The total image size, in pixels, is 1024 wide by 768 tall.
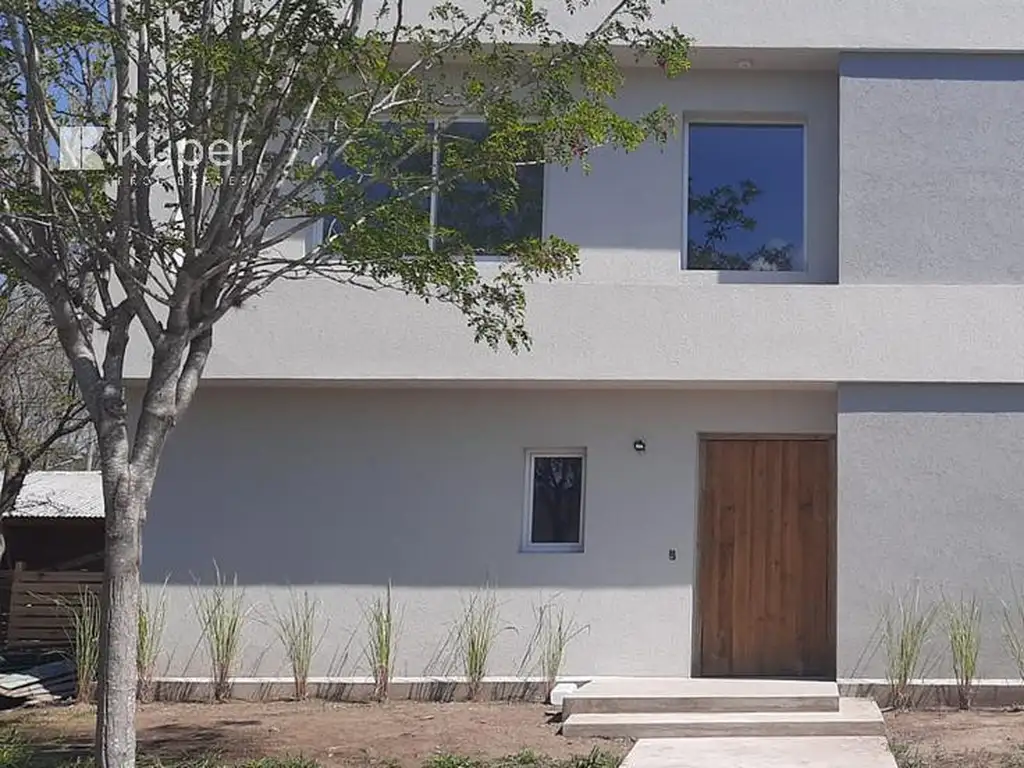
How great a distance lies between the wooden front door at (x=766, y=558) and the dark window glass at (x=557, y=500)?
4.00ft

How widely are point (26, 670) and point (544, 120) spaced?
824 centimetres

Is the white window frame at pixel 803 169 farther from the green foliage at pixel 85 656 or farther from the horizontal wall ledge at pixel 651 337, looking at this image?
the green foliage at pixel 85 656

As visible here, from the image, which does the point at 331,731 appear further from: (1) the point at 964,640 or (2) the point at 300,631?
(1) the point at 964,640

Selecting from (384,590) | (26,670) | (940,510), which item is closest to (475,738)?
(384,590)

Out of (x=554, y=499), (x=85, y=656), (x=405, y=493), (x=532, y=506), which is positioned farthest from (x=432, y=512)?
(x=85, y=656)

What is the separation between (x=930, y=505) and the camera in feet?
37.7

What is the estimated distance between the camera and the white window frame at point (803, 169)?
12234mm

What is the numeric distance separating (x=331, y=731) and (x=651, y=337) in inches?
178

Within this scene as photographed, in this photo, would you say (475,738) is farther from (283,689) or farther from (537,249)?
(537,249)

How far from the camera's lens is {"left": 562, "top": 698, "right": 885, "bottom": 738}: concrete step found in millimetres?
9859

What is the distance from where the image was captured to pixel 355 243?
26.3 ft

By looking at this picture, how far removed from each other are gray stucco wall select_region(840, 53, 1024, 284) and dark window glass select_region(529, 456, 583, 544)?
3.19 m
